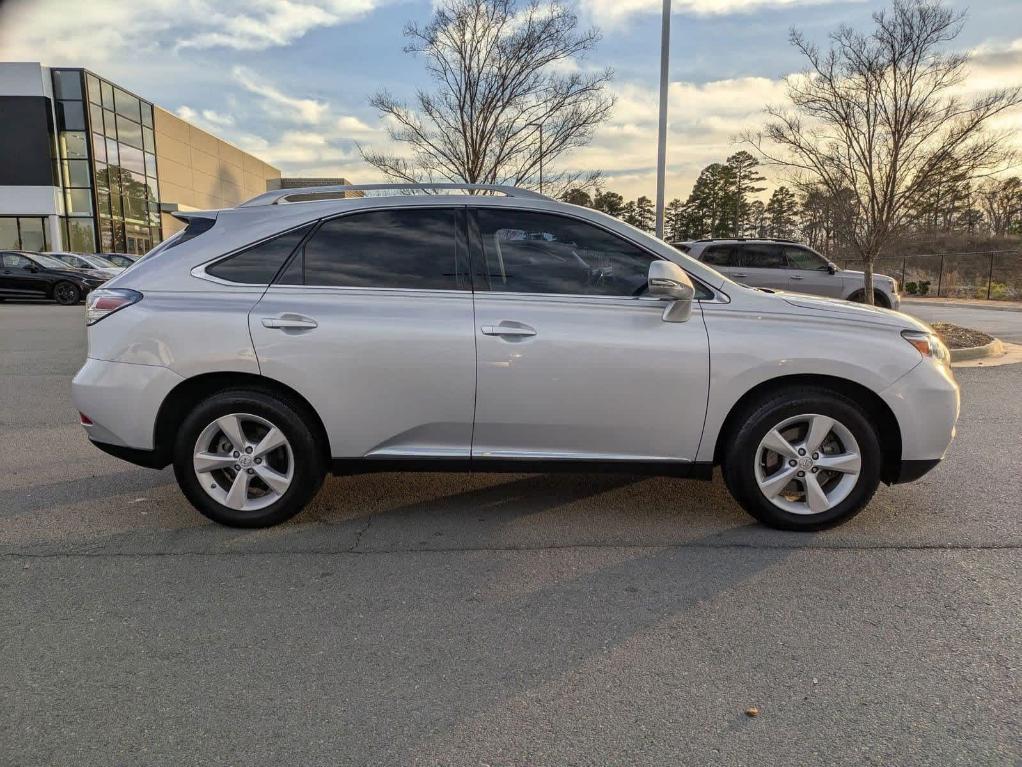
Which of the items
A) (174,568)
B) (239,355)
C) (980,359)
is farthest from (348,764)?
(980,359)

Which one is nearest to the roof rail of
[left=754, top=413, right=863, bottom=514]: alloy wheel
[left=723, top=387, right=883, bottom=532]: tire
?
[left=723, top=387, right=883, bottom=532]: tire

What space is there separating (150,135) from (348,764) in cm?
4728

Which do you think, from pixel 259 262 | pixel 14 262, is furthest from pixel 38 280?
pixel 259 262

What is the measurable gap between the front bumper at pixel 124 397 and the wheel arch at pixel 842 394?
9.67ft

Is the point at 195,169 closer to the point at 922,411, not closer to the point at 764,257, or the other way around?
the point at 764,257

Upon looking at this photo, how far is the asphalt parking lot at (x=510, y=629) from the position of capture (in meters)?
2.27

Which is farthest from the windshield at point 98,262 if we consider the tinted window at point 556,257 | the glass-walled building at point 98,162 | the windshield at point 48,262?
the tinted window at point 556,257

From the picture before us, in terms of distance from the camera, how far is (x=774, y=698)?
2.46m

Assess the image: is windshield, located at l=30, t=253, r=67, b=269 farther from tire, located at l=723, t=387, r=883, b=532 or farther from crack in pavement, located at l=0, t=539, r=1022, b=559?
tire, located at l=723, t=387, r=883, b=532

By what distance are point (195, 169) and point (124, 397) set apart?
50.9 meters

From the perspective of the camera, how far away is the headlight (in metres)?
3.86

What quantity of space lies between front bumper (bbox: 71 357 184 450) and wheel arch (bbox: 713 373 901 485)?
295 cm

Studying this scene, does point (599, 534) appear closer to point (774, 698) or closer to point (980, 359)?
point (774, 698)

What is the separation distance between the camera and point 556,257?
396cm
